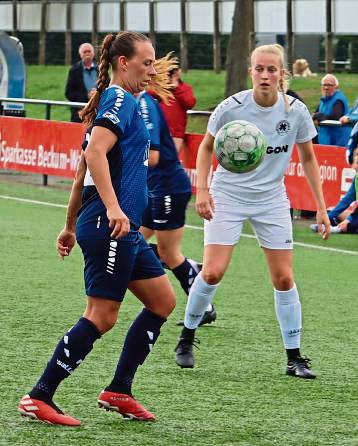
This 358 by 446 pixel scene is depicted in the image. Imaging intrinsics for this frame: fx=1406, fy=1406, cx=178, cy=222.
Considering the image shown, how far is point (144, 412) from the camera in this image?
6.83 m

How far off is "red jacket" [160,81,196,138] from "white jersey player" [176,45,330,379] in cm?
673

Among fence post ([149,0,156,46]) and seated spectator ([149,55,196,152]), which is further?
fence post ([149,0,156,46])

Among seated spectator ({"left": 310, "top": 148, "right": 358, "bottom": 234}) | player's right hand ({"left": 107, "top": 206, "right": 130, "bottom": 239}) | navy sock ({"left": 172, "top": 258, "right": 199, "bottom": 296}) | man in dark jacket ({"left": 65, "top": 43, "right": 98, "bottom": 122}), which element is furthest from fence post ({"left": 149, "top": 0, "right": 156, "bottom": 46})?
player's right hand ({"left": 107, "top": 206, "right": 130, "bottom": 239})

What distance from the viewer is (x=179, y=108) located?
15.6m

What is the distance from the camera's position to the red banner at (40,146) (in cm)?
1991

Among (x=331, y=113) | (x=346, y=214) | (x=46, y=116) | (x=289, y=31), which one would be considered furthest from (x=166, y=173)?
(x=289, y=31)

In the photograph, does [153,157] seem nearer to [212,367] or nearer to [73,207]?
[212,367]

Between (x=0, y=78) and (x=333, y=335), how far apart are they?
666 inches

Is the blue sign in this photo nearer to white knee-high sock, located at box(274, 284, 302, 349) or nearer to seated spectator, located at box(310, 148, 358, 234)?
seated spectator, located at box(310, 148, 358, 234)

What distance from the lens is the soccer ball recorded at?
7.92 m

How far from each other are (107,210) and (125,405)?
1.05 m

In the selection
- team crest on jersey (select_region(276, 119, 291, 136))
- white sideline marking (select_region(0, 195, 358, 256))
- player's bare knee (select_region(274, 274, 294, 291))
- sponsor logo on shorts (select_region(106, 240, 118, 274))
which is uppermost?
team crest on jersey (select_region(276, 119, 291, 136))

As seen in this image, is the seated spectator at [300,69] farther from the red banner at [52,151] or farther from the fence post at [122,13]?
the red banner at [52,151]

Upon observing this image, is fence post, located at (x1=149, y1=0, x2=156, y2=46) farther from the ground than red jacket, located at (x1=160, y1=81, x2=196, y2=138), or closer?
farther from the ground
